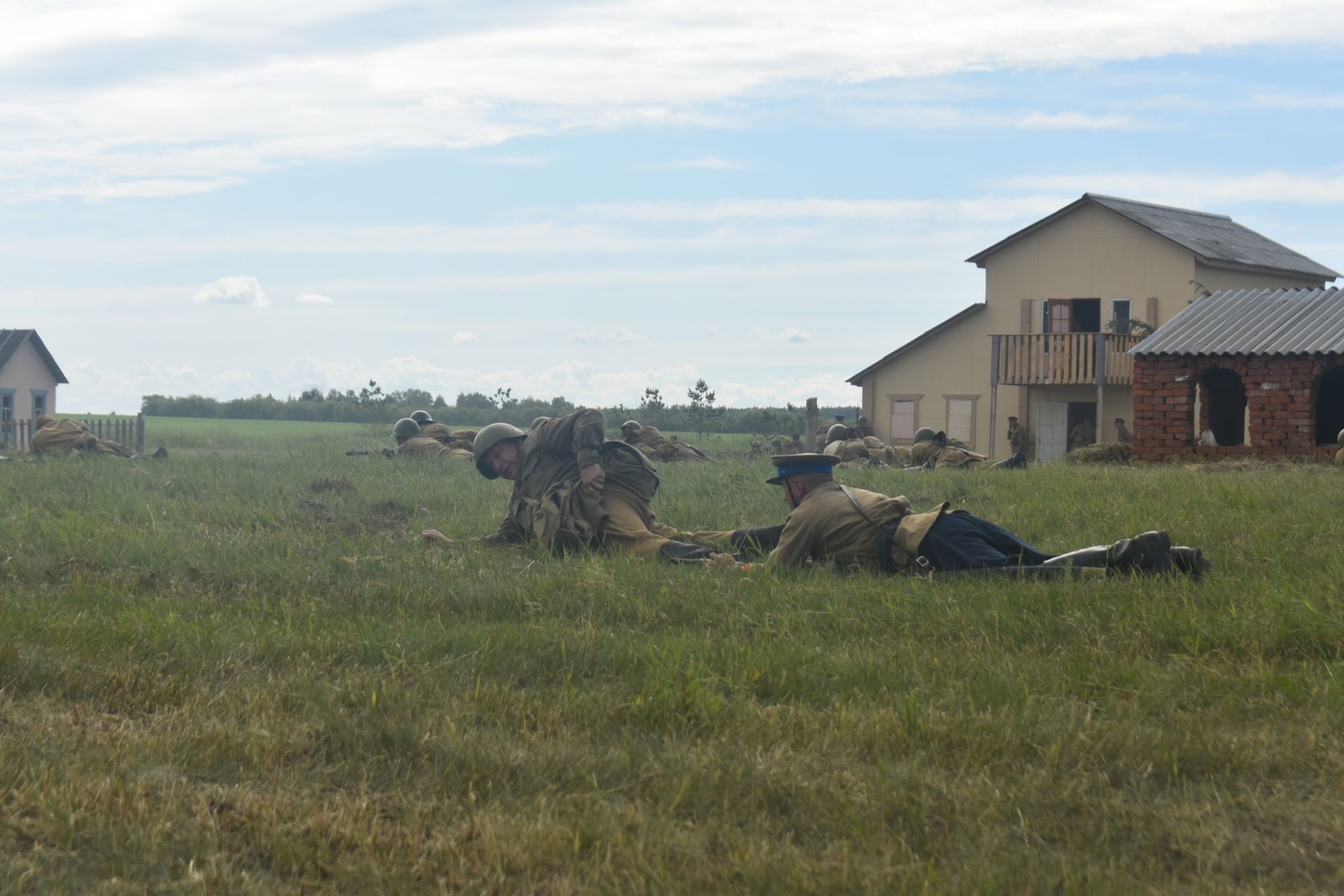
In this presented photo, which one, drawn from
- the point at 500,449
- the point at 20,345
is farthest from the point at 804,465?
the point at 20,345

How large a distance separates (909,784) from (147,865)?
2.28 meters

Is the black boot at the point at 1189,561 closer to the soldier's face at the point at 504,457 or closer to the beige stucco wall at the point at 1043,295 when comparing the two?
the soldier's face at the point at 504,457

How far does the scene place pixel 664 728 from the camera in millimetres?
4688

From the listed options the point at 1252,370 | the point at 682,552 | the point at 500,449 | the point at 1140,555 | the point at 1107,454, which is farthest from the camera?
the point at 1107,454

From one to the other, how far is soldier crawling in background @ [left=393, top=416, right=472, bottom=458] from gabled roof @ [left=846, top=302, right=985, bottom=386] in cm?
1474

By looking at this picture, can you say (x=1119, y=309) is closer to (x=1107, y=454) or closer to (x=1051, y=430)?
(x=1051, y=430)

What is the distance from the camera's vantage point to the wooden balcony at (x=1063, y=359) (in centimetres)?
2919

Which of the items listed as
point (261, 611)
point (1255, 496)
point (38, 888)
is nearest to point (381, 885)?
point (38, 888)

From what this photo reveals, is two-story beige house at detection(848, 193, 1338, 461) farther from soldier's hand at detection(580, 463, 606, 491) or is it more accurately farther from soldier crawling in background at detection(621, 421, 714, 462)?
soldier's hand at detection(580, 463, 606, 491)

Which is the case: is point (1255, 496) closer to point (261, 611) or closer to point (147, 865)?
point (261, 611)

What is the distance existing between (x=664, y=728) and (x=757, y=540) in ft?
14.9

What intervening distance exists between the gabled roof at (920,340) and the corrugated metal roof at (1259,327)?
32.7 feet

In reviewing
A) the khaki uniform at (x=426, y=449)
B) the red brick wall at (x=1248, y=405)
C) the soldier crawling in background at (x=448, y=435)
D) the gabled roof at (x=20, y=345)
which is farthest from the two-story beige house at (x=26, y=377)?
A: the red brick wall at (x=1248, y=405)

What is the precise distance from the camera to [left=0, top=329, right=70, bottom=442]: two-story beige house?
36406 millimetres
